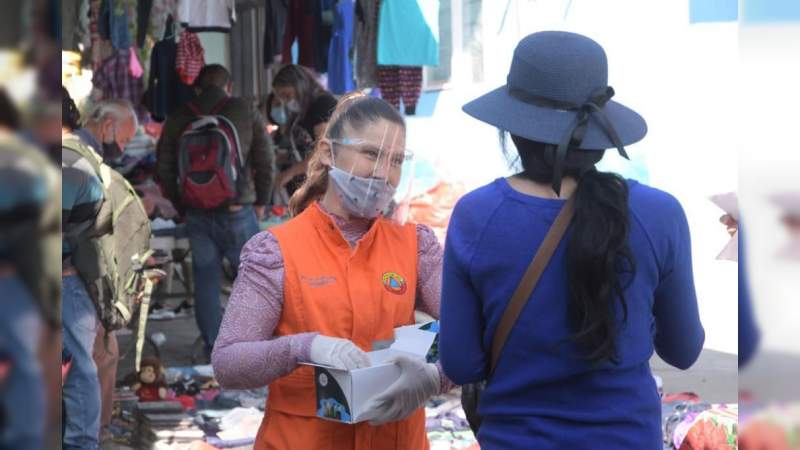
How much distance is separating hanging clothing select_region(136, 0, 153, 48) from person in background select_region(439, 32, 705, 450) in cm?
656

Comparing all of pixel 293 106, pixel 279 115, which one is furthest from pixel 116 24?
pixel 293 106

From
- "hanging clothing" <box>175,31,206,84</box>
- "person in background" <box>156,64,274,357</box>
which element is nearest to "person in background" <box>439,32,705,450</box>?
"person in background" <box>156,64,274,357</box>

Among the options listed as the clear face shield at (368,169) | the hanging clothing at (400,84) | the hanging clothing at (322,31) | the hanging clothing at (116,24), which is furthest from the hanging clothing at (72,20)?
the clear face shield at (368,169)

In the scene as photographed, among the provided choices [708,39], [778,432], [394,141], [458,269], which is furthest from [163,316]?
[778,432]

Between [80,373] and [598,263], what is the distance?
3654 mm

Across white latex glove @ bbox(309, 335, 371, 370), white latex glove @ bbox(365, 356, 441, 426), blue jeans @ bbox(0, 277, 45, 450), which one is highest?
blue jeans @ bbox(0, 277, 45, 450)

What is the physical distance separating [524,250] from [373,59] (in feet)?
21.2

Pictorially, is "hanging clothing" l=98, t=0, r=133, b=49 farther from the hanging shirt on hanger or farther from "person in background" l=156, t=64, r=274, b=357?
"person in background" l=156, t=64, r=274, b=357

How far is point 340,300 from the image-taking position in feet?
7.86

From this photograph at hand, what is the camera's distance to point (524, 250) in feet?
6.19

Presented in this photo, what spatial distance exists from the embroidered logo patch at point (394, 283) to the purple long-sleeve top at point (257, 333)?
0.23 meters

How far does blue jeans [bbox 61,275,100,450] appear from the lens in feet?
15.5

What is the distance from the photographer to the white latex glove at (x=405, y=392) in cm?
224

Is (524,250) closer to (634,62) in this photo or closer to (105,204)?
(105,204)
